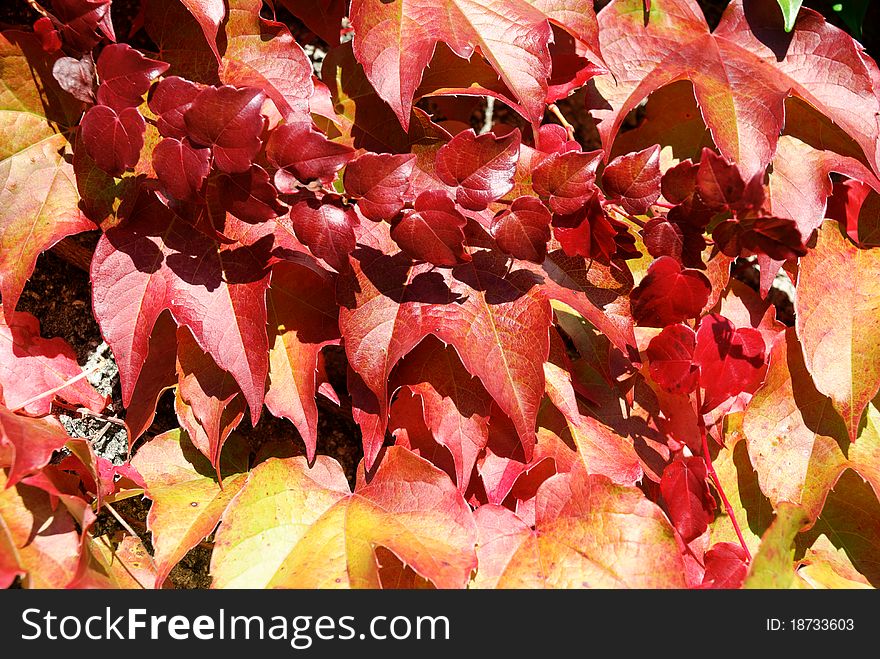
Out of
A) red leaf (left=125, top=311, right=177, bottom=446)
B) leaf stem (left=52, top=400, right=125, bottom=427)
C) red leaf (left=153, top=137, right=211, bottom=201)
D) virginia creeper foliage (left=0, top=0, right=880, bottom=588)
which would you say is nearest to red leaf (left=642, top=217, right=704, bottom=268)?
virginia creeper foliage (left=0, top=0, right=880, bottom=588)

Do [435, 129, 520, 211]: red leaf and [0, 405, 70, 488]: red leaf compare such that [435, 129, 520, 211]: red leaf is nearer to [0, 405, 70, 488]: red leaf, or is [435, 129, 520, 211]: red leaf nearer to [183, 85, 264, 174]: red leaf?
[183, 85, 264, 174]: red leaf

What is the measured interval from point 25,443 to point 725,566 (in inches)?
31.3

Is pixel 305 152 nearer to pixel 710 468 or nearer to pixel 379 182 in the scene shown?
pixel 379 182

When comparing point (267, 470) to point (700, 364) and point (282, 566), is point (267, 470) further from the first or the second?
point (700, 364)

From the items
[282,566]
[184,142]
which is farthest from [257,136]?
[282,566]

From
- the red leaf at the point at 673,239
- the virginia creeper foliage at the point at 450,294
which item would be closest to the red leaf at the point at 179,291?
the virginia creeper foliage at the point at 450,294

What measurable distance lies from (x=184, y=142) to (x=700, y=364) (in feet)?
2.10

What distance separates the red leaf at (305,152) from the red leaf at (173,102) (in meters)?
0.09

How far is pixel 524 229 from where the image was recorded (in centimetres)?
80

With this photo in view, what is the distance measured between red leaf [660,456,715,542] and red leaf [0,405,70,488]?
70 cm

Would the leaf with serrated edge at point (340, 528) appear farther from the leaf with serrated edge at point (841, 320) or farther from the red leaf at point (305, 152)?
the leaf with serrated edge at point (841, 320)

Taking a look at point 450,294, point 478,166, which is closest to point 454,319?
point 450,294

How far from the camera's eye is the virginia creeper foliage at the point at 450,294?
0.78 m

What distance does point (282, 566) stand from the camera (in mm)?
826
